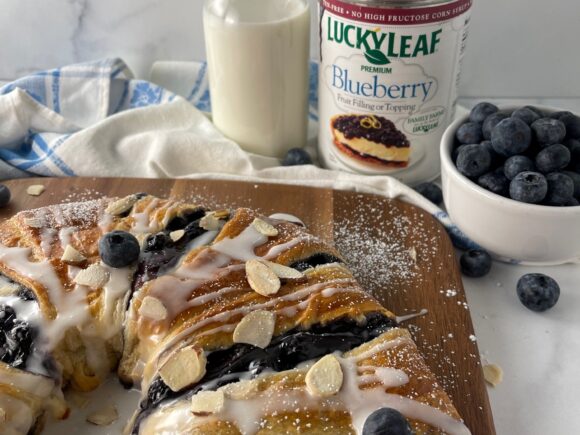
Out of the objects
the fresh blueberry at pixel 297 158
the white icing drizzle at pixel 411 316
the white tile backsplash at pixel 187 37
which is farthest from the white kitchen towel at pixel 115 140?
the white icing drizzle at pixel 411 316

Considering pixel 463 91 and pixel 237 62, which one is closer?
pixel 237 62

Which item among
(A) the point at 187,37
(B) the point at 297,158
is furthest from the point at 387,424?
(A) the point at 187,37

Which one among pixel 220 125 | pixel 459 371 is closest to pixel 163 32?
pixel 220 125

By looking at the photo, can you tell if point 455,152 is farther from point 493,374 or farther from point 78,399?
point 78,399

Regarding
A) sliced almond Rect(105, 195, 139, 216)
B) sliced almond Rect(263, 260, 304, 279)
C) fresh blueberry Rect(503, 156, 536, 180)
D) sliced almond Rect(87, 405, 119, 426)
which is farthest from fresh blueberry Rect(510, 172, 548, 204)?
sliced almond Rect(87, 405, 119, 426)

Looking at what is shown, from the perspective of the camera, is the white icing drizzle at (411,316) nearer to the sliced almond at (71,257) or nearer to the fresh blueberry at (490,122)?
the fresh blueberry at (490,122)

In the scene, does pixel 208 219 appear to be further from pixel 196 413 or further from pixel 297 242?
pixel 196 413
